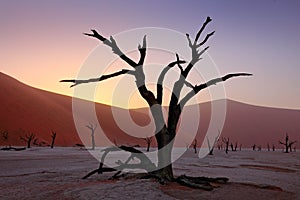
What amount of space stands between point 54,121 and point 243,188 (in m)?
79.2

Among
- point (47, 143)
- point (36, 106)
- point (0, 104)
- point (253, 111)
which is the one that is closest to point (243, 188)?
point (47, 143)

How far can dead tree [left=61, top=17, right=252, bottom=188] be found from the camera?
44.0 feet

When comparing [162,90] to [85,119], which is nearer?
[162,90]

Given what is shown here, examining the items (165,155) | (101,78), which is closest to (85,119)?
(101,78)

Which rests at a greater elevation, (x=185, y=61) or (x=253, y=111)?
(x=253, y=111)

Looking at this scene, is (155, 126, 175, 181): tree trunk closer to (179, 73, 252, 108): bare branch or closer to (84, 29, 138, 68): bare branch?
(179, 73, 252, 108): bare branch

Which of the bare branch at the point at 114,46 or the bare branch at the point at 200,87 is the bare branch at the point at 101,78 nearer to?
the bare branch at the point at 114,46

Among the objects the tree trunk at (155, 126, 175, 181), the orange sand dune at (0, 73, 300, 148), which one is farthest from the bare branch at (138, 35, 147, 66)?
the orange sand dune at (0, 73, 300, 148)

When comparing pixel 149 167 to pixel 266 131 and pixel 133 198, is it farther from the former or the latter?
pixel 266 131

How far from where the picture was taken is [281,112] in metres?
164

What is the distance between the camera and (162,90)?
14.0 m

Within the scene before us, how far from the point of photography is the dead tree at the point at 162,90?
13406 mm

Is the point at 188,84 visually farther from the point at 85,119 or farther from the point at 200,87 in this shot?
the point at 85,119

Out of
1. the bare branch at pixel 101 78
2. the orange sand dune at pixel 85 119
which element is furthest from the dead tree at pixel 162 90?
the orange sand dune at pixel 85 119
